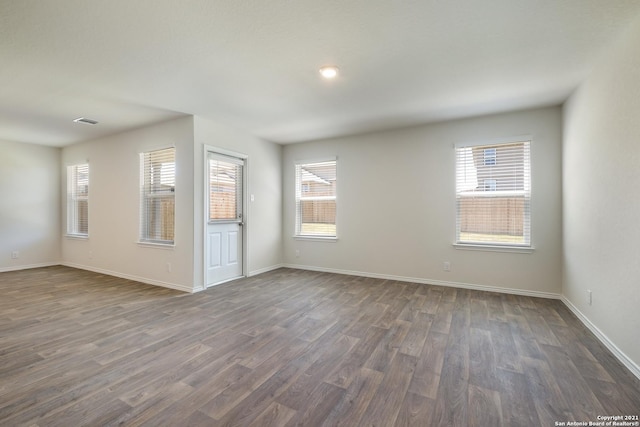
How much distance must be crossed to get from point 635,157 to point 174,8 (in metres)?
3.49

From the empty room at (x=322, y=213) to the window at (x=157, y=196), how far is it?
0.16 ft

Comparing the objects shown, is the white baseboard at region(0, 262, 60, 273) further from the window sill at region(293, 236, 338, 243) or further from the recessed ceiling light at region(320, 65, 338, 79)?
the recessed ceiling light at region(320, 65, 338, 79)

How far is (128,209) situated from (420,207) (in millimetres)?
4965

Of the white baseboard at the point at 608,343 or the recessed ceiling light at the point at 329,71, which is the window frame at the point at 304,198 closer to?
the recessed ceiling light at the point at 329,71

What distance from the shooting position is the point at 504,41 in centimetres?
232

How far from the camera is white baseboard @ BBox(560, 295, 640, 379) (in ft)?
6.83

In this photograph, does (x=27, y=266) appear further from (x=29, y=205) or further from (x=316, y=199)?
(x=316, y=199)

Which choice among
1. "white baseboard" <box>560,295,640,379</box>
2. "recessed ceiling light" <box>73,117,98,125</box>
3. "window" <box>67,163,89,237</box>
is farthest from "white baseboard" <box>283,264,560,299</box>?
"window" <box>67,163,89,237</box>

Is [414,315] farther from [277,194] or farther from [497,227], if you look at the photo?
[277,194]

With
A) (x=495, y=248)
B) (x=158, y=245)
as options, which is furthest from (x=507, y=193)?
(x=158, y=245)

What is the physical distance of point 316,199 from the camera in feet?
18.6

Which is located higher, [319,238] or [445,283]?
[319,238]

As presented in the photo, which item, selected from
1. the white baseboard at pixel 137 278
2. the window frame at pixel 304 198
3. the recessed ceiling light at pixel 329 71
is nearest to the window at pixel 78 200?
the white baseboard at pixel 137 278

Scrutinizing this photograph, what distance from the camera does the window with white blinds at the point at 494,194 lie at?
4004 millimetres
